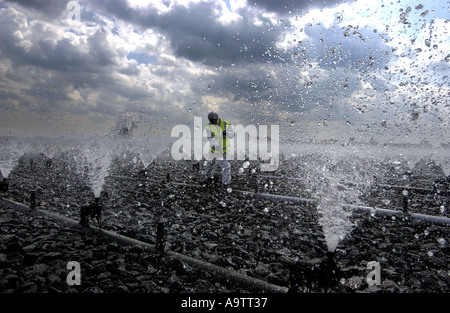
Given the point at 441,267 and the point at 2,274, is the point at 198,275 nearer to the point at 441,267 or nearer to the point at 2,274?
the point at 2,274

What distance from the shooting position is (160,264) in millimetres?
4289

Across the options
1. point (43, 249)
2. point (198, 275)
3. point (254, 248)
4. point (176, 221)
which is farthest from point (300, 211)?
point (43, 249)

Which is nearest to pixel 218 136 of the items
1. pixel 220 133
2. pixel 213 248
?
pixel 220 133

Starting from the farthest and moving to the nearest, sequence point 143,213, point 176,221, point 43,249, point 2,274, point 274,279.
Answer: point 143,213 < point 176,221 < point 43,249 < point 274,279 < point 2,274

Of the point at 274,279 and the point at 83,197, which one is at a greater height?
the point at 83,197

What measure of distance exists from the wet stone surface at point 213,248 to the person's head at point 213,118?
376 centimetres

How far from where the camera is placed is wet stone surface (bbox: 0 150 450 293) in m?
3.82

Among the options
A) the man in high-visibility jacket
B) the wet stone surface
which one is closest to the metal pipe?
the wet stone surface

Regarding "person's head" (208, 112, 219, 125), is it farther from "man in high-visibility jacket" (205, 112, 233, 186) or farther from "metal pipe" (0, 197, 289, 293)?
"metal pipe" (0, 197, 289, 293)

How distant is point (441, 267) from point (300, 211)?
381 centimetres

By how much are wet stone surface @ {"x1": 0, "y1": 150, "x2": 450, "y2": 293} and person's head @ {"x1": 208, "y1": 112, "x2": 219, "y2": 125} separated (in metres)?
3.76

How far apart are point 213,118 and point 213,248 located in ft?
22.9

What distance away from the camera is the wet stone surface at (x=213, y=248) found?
3.82 meters
